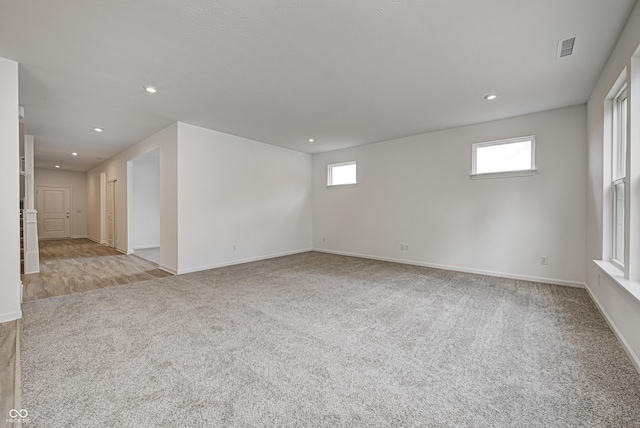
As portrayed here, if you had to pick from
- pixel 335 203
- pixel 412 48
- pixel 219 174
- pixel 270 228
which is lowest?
pixel 270 228

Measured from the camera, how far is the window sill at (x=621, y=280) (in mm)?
1969

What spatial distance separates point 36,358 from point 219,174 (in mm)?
3757

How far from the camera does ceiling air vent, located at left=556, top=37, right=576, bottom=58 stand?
2373 mm

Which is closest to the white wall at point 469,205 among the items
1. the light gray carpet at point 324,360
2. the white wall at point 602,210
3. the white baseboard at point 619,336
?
the white wall at point 602,210

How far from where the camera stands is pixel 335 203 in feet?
22.4

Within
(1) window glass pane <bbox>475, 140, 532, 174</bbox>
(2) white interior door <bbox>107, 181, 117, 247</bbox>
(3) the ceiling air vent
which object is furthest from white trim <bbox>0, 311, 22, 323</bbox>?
(1) window glass pane <bbox>475, 140, 532, 174</bbox>

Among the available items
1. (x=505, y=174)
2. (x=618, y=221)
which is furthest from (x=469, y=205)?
(x=618, y=221)

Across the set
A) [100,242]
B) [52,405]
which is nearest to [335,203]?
[52,405]

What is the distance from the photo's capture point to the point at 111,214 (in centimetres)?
779

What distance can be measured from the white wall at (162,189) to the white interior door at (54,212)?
2457mm

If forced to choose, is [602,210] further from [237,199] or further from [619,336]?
[237,199]

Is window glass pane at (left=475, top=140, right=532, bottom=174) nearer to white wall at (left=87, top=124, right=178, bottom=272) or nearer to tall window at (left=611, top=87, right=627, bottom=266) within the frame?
tall window at (left=611, top=87, right=627, bottom=266)

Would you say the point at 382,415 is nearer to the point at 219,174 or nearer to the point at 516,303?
the point at 516,303

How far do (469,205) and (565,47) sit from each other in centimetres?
267
